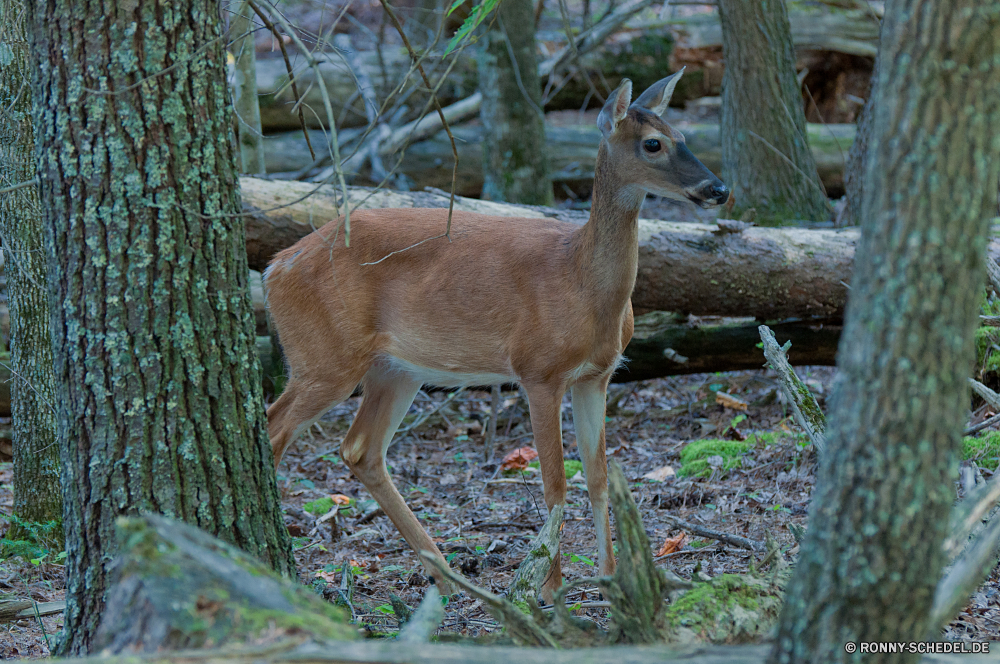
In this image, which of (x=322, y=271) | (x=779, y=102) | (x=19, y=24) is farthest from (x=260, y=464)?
(x=779, y=102)

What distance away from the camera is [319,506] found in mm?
5867

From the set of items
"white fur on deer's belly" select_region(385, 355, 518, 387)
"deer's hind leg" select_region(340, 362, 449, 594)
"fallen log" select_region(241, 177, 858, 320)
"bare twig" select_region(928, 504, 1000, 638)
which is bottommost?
"deer's hind leg" select_region(340, 362, 449, 594)

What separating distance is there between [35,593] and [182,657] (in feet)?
9.66

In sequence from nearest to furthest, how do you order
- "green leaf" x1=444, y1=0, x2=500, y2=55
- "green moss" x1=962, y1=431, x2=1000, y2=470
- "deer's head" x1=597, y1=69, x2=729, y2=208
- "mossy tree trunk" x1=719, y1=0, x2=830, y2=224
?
1. "green leaf" x1=444, y1=0, x2=500, y2=55
2. "deer's head" x1=597, y1=69, x2=729, y2=208
3. "green moss" x1=962, y1=431, x2=1000, y2=470
4. "mossy tree trunk" x1=719, y1=0, x2=830, y2=224

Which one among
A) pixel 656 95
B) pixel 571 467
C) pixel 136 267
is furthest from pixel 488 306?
pixel 136 267

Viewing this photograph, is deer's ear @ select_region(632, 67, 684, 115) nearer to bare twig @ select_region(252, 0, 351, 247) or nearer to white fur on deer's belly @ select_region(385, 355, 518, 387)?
Result: white fur on deer's belly @ select_region(385, 355, 518, 387)

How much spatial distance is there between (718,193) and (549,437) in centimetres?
155

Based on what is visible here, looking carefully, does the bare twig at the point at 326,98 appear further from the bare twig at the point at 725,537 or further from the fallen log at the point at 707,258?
the fallen log at the point at 707,258

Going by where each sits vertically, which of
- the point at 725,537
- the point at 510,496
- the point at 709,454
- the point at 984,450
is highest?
the point at 984,450

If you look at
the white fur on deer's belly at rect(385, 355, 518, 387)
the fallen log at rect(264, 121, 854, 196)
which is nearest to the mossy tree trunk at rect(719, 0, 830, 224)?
the fallen log at rect(264, 121, 854, 196)

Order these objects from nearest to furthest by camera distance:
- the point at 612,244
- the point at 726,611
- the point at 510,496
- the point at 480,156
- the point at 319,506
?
the point at 726,611, the point at 612,244, the point at 319,506, the point at 510,496, the point at 480,156

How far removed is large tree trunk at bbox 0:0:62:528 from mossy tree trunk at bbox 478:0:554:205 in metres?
5.20

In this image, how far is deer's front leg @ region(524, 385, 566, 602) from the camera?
4832 mm

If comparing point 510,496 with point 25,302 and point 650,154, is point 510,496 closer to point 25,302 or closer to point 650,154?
point 650,154
